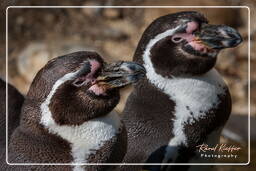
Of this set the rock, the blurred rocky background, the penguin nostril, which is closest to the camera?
the penguin nostril

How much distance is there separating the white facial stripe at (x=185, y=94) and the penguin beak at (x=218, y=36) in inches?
6.5

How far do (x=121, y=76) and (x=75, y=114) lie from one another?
0.19 m

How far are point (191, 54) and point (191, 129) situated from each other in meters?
0.26

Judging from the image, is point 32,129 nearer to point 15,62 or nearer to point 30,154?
point 30,154

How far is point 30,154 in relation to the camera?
2.79 metres

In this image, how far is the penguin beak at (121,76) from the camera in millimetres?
2703

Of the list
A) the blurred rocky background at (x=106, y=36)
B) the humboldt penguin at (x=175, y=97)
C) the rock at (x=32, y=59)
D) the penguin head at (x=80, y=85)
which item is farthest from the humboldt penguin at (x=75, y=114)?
the rock at (x=32, y=59)

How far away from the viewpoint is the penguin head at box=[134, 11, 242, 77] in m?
2.96

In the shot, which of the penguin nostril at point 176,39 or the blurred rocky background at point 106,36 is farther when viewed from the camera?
the blurred rocky background at point 106,36

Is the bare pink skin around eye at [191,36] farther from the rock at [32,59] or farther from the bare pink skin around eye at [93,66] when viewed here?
the rock at [32,59]

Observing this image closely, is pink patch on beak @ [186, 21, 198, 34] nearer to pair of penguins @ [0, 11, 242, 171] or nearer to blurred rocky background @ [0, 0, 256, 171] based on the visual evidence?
pair of penguins @ [0, 11, 242, 171]

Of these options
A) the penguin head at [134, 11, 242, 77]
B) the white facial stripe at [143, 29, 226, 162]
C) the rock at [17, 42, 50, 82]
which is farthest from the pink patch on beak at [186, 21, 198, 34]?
the rock at [17, 42, 50, 82]

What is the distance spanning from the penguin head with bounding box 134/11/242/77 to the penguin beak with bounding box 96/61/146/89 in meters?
0.30

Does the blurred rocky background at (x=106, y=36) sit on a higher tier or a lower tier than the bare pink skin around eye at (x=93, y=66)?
lower
